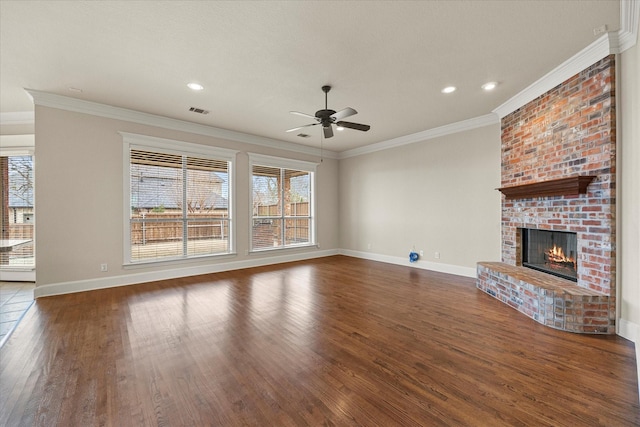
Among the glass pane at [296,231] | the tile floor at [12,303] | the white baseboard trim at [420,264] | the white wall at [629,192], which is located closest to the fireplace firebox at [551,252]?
the white wall at [629,192]

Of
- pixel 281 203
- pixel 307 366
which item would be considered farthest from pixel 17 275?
pixel 307 366

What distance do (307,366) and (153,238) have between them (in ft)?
13.8

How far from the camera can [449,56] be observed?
3025 millimetres

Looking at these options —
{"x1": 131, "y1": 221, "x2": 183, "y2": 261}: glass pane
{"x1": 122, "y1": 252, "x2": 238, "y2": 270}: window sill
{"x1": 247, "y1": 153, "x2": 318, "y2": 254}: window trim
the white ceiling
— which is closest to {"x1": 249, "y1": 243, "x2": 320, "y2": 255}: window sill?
{"x1": 247, "y1": 153, "x2": 318, "y2": 254}: window trim

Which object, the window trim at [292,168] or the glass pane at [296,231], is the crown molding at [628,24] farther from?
the glass pane at [296,231]

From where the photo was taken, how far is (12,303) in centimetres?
380

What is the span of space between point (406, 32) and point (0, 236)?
7.51 metres

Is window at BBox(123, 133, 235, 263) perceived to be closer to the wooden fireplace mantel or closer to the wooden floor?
the wooden floor

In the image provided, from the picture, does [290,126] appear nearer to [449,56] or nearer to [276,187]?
[276,187]

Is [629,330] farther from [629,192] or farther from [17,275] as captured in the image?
[17,275]

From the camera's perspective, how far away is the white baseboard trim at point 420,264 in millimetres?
5230

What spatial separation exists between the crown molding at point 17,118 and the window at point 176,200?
6.17 feet

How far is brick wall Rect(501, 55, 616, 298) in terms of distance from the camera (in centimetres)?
280

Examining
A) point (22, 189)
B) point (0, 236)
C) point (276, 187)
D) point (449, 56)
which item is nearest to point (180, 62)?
point (449, 56)
